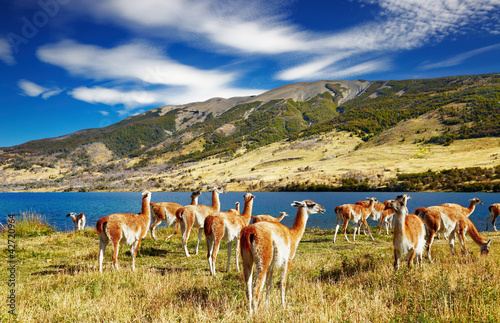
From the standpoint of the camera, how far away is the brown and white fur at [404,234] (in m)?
8.88

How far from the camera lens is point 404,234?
30.0 ft

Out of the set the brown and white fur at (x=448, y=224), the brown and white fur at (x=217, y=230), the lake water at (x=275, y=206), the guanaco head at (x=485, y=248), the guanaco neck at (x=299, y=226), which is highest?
the guanaco neck at (x=299, y=226)

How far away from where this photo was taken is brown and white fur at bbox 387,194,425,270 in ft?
29.1

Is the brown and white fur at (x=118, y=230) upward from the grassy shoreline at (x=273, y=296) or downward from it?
upward

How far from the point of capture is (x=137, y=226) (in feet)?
36.0

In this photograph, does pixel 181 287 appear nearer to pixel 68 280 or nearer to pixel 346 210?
pixel 68 280

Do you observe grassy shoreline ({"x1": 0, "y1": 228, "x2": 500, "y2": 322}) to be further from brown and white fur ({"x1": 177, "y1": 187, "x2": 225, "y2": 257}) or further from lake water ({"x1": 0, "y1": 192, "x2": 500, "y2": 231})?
lake water ({"x1": 0, "y1": 192, "x2": 500, "y2": 231})

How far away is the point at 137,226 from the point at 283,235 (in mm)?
6741

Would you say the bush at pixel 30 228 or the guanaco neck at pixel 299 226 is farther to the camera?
the bush at pixel 30 228

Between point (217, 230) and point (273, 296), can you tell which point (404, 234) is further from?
point (217, 230)

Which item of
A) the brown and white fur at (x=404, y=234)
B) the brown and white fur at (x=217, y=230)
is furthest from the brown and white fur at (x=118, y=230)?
the brown and white fur at (x=404, y=234)

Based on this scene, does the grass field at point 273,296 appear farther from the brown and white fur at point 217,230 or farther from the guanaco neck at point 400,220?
the guanaco neck at point 400,220

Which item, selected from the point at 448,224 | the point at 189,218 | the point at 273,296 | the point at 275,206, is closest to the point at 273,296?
the point at 273,296

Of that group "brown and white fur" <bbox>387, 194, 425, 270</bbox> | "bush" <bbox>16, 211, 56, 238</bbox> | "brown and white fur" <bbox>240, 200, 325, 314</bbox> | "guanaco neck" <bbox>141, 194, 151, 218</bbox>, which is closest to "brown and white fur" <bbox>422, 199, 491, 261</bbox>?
"brown and white fur" <bbox>387, 194, 425, 270</bbox>
